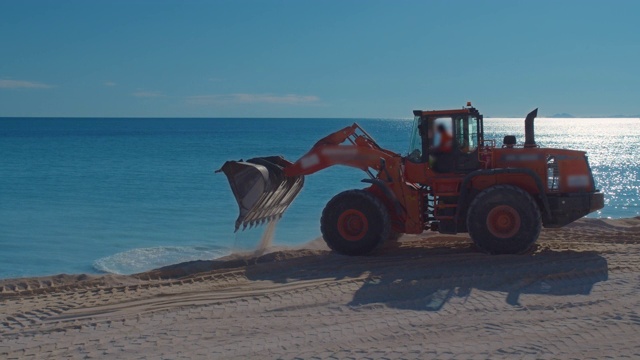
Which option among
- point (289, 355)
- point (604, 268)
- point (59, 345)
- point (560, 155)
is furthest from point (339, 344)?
point (560, 155)

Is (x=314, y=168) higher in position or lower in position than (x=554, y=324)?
higher

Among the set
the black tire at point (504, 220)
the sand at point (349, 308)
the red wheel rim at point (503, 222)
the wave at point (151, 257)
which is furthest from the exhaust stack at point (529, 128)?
the wave at point (151, 257)

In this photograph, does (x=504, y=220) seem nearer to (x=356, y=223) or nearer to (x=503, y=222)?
(x=503, y=222)

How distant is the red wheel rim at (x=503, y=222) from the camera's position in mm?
Answer: 10766

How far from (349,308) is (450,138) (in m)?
3.79

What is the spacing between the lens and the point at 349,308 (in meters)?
8.50

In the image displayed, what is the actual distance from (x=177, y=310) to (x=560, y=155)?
232 inches

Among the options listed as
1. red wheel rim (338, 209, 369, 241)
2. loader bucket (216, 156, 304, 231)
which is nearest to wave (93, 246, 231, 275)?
loader bucket (216, 156, 304, 231)

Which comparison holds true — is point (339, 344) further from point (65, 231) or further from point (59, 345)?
point (65, 231)

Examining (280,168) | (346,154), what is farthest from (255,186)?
(346,154)

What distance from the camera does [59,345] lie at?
301 inches

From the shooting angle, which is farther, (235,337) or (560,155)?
(560,155)

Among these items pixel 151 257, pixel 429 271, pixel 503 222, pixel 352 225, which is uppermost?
pixel 503 222

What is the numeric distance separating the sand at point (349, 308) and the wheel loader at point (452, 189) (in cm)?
39
